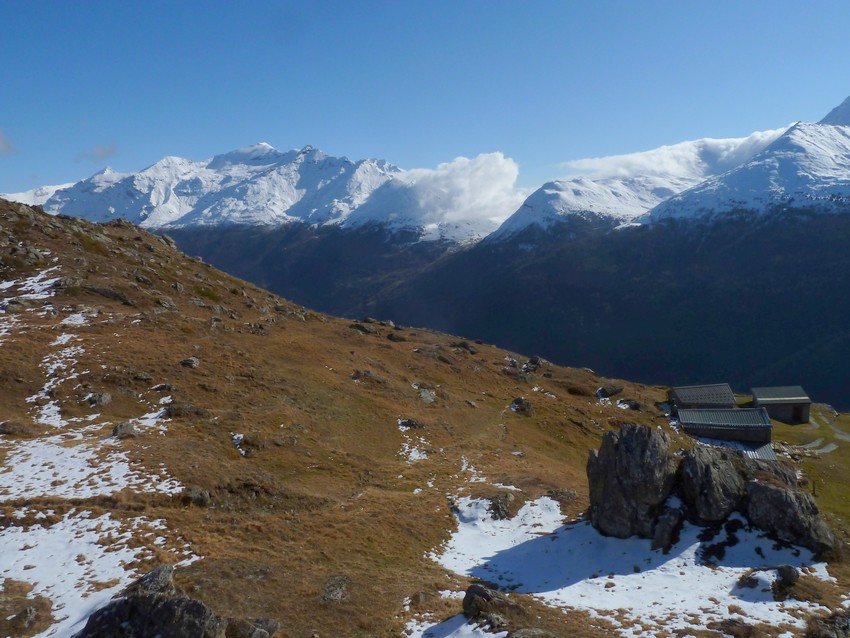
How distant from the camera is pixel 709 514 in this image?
Result: 31250 mm

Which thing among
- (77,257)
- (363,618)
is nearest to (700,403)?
(363,618)

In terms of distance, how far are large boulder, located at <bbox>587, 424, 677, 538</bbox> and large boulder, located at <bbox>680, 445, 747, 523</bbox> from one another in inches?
42.2

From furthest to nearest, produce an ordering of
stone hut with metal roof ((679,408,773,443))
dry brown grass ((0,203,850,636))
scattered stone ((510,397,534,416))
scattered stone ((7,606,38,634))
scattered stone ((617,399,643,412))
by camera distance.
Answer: scattered stone ((617,399,643,412))
stone hut with metal roof ((679,408,773,443))
scattered stone ((510,397,534,416))
dry brown grass ((0,203,850,636))
scattered stone ((7,606,38,634))

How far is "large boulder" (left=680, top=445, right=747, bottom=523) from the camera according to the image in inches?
1234

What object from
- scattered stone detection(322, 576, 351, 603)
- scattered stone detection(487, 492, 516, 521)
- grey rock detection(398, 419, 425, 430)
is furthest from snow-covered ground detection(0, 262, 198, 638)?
grey rock detection(398, 419, 425, 430)

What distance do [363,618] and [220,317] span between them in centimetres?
6084

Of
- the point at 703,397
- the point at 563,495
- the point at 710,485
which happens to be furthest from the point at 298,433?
the point at 703,397

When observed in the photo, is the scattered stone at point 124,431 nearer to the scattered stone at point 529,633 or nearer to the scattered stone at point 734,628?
the scattered stone at point 529,633

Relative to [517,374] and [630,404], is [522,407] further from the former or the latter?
[630,404]

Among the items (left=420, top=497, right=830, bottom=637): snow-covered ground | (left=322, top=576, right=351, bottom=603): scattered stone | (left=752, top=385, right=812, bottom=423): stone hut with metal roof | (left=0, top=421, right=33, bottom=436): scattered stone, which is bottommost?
(left=752, top=385, right=812, bottom=423): stone hut with metal roof

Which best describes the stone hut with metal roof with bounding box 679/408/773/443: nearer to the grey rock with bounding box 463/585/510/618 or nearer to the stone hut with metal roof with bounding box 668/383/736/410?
the stone hut with metal roof with bounding box 668/383/736/410

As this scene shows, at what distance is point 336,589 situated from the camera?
23297 mm

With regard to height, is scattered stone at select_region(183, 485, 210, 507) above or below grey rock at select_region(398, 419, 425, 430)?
above

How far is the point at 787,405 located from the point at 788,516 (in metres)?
72.8
